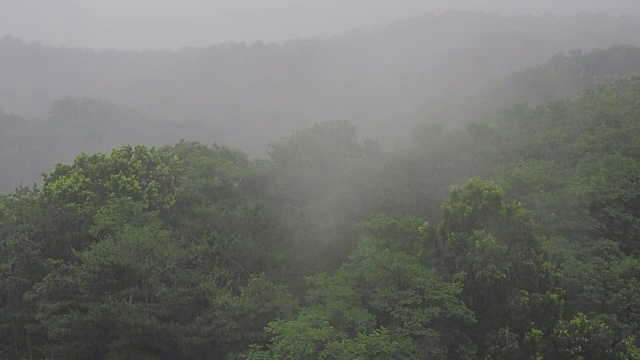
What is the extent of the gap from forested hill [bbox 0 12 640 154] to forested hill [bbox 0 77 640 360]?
45623 mm

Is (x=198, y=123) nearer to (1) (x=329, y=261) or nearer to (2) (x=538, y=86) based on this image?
(2) (x=538, y=86)

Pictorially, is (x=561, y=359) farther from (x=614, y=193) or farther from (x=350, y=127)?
(x=350, y=127)

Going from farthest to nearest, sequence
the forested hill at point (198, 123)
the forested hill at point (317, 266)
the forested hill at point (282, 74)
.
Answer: the forested hill at point (282, 74) → the forested hill at point (198, 123) → the forested hill at point (317, 266)

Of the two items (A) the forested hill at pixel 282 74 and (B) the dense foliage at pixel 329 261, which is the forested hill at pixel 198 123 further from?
(B) the dense foliage at pixel 329 261

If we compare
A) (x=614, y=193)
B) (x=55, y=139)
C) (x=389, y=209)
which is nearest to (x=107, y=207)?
(x=389, y=209)

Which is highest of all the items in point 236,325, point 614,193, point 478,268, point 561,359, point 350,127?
point 350,127

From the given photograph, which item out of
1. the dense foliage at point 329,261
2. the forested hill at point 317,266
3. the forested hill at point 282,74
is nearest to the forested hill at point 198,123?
the forested hill at point 282,74

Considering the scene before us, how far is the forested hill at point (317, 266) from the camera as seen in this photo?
40.1 ft

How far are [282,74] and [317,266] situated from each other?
212ft

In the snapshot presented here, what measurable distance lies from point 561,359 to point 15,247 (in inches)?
590

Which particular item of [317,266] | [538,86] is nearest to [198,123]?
[538,86]

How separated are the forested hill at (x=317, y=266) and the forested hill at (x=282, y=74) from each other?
4562cm

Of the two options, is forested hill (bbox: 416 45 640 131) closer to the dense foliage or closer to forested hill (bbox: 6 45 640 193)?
forested hill (bbox: 6 45 640 193)

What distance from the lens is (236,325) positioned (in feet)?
42.0
